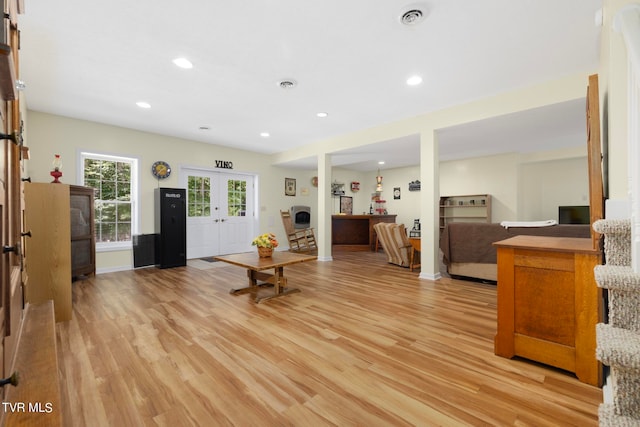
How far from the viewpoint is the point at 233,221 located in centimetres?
675

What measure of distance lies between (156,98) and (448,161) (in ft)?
23.4

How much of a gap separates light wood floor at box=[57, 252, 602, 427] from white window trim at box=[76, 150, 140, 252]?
177cm

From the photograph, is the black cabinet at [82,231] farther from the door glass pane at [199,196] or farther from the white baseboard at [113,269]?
the door glass pane at [199,196]

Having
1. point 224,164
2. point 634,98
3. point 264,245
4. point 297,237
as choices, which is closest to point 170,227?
point 224,164

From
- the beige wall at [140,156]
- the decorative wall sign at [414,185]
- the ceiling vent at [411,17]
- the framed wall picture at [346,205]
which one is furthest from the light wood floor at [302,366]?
the framed wall picture at [346,205]

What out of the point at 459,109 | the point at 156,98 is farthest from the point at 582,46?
the point at 156,98

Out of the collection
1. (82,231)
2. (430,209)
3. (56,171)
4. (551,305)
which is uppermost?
(56,171)

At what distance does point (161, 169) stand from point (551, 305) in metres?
5.99

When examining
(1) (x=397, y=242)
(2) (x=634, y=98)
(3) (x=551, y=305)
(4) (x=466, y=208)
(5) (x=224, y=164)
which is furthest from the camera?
(4) (x=466, y=208)

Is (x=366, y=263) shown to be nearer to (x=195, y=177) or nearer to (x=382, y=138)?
(x=382, y=138)

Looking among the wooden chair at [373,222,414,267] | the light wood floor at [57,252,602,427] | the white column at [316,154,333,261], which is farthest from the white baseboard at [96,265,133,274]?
the wooden chair at [373,222,414,267]

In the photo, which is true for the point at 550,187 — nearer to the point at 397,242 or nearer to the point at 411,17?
the point at 397,242

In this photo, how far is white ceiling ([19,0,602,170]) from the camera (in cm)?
214

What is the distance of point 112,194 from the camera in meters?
4.99
